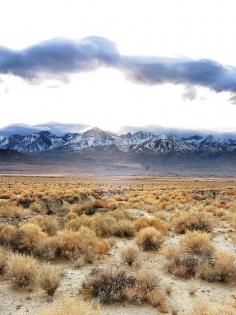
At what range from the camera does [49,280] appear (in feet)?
39.7

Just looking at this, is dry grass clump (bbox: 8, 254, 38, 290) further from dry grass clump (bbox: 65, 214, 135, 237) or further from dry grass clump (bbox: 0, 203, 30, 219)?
dry grass clump (bbox: 0, 203, 30, 219)

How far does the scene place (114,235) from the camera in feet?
70.5

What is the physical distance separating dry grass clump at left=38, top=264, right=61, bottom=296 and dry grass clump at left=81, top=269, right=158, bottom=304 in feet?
2.45

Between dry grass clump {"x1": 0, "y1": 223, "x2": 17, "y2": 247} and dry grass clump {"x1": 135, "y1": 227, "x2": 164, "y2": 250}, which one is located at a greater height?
dry grass clump {"x1": 0, "y1": 223, "x2": 17, "y2": 247}

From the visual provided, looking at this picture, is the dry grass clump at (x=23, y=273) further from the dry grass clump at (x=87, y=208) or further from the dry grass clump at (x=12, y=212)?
the dry grass clump at (x=87, y=208)

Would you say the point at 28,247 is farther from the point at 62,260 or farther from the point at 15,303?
the point at 15,303

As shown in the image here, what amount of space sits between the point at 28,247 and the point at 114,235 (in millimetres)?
5841

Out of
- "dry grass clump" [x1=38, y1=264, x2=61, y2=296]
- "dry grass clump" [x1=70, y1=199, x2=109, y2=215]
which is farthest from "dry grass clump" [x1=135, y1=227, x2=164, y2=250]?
"dry grass clump" [x1=70, y1=199, x2=109, y2=215]

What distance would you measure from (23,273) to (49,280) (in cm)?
105

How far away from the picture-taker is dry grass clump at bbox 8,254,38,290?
12.5 meters

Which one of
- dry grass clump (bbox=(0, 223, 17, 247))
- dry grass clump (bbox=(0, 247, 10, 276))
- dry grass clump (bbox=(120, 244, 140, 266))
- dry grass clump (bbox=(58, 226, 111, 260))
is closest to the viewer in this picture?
dry grass clump (bbox=(0, 247, 10, 276))

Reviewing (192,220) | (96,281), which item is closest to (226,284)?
(96,281)

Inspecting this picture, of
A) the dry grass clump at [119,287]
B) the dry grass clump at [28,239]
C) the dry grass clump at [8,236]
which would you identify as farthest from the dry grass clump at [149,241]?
the dry grass clump at [119,287]

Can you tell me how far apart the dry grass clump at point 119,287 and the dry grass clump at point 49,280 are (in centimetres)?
75
